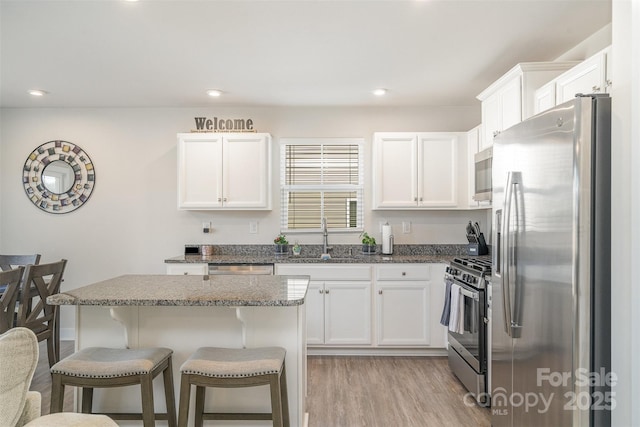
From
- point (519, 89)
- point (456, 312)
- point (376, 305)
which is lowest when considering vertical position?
point (376, 305)

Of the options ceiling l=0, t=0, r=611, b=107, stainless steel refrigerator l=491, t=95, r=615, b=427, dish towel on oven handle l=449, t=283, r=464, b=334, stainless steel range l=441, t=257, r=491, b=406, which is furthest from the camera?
dish towel on oven handle l=449, t=283, r=464, b=334

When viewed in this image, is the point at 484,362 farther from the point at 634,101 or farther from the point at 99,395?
the point at 99,395

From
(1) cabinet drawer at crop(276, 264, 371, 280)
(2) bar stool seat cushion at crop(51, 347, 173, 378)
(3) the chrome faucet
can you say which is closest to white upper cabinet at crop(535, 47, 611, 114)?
(1) cabinet drawer at crop(276, 264, 371, 280)

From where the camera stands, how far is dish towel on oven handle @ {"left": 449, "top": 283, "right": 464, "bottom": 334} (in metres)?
2.80

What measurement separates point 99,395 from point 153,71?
2523 mm

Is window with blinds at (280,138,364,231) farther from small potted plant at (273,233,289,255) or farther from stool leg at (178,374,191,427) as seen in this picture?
stool leg at (178,374,191,427)

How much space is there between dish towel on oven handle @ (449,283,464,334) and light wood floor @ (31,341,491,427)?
50 cm

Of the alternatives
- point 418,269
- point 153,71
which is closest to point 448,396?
point 418,269

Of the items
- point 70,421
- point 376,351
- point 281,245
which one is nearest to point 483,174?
point 376,351

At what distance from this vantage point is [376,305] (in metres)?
3.49

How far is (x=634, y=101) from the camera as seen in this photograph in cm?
139

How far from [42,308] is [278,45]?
2831mm

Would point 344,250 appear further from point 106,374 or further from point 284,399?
point 106,374

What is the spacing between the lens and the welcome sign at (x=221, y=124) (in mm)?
3953
